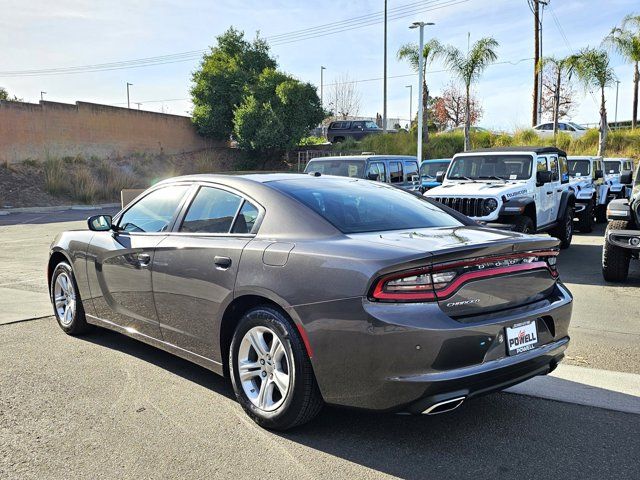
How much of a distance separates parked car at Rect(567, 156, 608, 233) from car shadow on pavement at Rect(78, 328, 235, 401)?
1037 centimetres

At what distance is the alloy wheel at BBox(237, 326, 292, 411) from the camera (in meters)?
3.46

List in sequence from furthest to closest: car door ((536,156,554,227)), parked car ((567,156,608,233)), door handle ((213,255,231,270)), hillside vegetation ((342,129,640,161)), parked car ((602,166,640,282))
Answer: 1. hillside vegetation ((342,129,640,161))
2. parked car ((567,156,608,233))
3. car door ((536,156,554,227))
4. parked car ((602,166,640,282))
5. door handle ((213,255,231,270))

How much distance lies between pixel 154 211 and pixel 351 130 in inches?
1305

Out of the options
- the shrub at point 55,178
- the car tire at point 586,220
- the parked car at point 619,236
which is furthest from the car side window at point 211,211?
the shrub at point 55,178

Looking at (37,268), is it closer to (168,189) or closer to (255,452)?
(168,189)

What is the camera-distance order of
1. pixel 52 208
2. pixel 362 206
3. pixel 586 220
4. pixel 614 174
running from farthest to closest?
pixel 52 208, pixel 614 174, pixel 586 220, pixel 362 206

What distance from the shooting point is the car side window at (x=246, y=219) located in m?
3.86

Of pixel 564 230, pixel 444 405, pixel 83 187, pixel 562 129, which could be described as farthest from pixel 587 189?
pixel 83 187

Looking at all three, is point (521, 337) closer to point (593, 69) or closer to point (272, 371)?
point (272, 371)

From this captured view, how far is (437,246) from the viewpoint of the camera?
3.22m

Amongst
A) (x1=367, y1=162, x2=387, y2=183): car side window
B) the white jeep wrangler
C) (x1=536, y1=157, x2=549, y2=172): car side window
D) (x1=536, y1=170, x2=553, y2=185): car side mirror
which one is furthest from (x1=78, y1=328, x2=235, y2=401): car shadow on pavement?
(x1=536, y1=157, x2=549, y2=172): car side window

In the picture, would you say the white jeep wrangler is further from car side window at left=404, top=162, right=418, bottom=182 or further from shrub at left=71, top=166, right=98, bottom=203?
shrub at left=71, top=166, right=98, bottom=203

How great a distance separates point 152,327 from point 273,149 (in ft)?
103

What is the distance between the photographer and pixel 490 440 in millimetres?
3379
